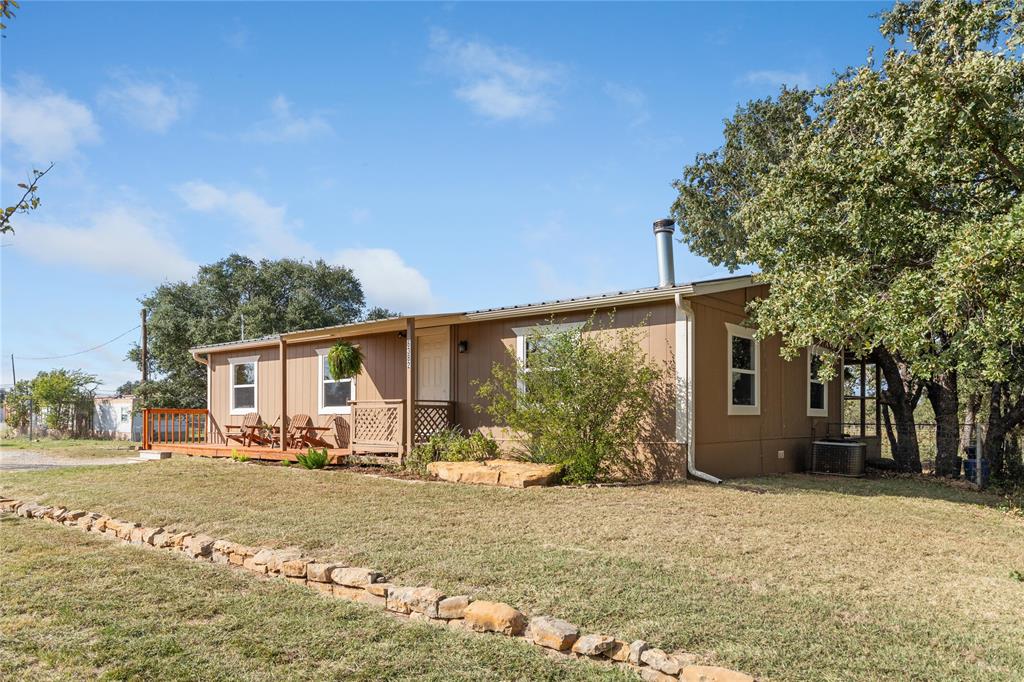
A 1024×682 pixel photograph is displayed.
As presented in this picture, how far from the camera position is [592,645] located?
3.12 meters

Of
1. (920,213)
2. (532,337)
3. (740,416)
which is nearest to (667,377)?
(740,416)

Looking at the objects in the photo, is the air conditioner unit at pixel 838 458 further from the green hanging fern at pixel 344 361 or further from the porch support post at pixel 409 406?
the green hanging fern at pixel 344 361

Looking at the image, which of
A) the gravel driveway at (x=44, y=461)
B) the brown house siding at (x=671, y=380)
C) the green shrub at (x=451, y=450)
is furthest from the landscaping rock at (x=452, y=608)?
the gravel driveway at (x=44, y=461)

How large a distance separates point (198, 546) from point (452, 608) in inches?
99.7

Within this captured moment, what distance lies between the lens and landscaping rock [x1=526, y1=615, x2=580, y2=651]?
320cm

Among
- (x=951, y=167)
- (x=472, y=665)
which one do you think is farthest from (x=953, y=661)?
(x=951, y=167)

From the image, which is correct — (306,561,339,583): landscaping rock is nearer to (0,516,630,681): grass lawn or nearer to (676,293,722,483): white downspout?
(0,516,630,681): grass lawn

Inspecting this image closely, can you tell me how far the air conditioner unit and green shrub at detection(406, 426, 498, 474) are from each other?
559 cm

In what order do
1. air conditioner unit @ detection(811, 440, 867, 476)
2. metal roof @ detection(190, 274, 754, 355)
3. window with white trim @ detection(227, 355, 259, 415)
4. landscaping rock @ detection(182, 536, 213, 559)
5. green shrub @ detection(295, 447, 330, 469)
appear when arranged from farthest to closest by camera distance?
window with white trim @ detection(227, 355, 259, 415) < air conditioner unit @ detection(811, 440, 867, 476) < green shrub @ detection(295, 447, 330, 469) < metal roof @ detection(190, 274, 754, 355) < landscaping rock @ detection(182, 536, 213, 559)

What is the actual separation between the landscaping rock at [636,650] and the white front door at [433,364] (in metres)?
9.12

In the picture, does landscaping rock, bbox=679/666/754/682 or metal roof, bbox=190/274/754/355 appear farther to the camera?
metal roof, bbox=190/274/754/355

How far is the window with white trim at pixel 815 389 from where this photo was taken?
12281 mm

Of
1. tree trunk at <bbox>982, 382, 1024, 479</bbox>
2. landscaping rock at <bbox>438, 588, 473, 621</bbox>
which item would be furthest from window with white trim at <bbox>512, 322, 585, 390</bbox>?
tree trunk at <bbox>982, 382, 1024, 479</bbox>

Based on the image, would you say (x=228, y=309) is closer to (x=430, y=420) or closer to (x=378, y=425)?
(x=378, y=425)
